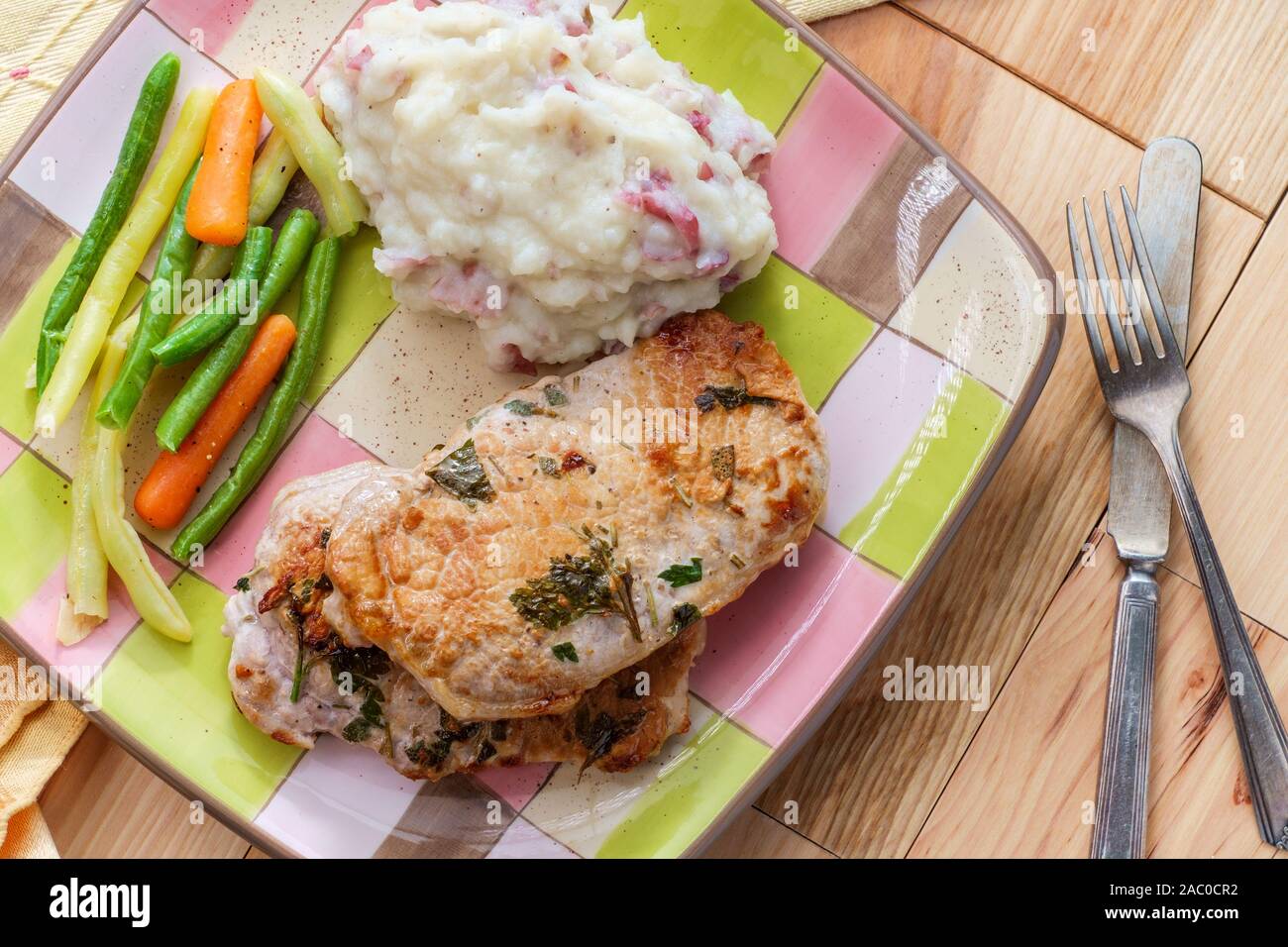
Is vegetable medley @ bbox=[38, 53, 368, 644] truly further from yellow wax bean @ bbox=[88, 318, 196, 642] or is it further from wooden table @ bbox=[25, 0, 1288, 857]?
wooden table @ bbox=[25, 0, 1288, 857]

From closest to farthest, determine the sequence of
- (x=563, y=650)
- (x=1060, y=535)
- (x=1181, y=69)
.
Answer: (x=563, y=650), (x=1060, y=535), (x=1181, y=69)

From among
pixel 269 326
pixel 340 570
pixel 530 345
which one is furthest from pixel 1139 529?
pixel 269 326

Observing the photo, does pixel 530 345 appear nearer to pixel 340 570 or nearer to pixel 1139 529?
pixel 340 570

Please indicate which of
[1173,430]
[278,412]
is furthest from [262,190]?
[1173,430]

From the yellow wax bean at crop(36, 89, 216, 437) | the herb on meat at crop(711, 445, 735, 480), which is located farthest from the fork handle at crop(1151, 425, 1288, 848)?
the yellow wax bean at crop(36, 89, 216, 437)

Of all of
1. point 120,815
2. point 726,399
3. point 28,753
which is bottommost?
point 120,815

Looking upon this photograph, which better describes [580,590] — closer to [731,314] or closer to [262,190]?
[731,314]

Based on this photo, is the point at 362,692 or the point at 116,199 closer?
the point at 362,692

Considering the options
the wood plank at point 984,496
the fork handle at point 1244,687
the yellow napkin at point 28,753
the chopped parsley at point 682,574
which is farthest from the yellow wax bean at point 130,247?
the fork handle at point 1244,687
